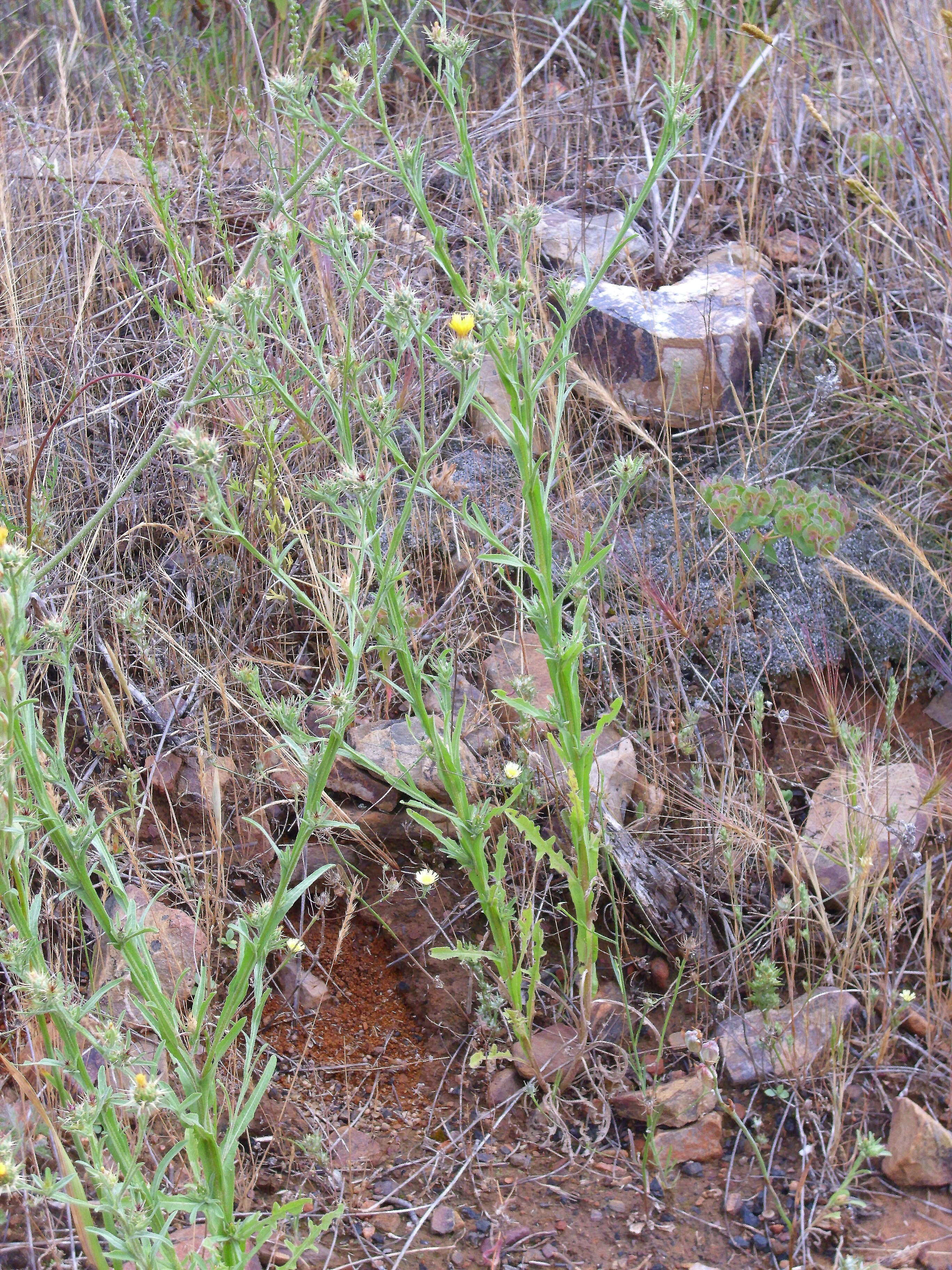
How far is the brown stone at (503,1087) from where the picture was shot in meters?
2.21

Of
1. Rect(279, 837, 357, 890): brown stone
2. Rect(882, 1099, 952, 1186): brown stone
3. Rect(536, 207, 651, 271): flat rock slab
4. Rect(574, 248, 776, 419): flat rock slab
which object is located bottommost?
Rect(882, 1099, 952, 1186): brown stone

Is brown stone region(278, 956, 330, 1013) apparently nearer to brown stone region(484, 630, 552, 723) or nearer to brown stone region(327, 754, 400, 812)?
brown stone region(327, 754, 400, 812)

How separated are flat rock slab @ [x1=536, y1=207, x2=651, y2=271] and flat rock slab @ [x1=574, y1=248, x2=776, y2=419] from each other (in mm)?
201

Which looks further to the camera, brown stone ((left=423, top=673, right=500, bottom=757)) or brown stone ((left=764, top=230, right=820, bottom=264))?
brown stone ((left=764, top=230, right=820, bottom=264))

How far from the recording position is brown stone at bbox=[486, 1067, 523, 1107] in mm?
2211

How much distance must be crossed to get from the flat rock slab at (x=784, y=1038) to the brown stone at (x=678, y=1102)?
0.29ft

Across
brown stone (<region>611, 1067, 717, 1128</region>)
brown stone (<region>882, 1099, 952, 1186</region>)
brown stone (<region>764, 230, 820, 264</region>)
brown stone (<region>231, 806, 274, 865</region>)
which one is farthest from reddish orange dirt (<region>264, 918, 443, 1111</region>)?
brown stone (<region>764, 230, 820, 264</region>)

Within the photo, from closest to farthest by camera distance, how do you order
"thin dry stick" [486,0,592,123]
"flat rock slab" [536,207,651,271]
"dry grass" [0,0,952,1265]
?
"dry grass" [0,0,952,1265] → "flat rock slab" [536,207,651,271] → "thin dry stick" [486,0,592,123]

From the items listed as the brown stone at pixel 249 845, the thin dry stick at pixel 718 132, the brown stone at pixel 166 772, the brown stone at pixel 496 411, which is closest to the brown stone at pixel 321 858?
the brown stone at pixel 249 845

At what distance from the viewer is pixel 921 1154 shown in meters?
1.92

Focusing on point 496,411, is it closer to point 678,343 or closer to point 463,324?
point 678,343

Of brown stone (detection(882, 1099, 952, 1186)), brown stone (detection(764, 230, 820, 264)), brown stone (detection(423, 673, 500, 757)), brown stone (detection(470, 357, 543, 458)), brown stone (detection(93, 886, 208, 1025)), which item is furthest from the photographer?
brown stone (detection(764, 230, 820, 264))

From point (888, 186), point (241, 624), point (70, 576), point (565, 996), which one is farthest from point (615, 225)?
point (565, 996)

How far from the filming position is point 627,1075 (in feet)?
7.33
